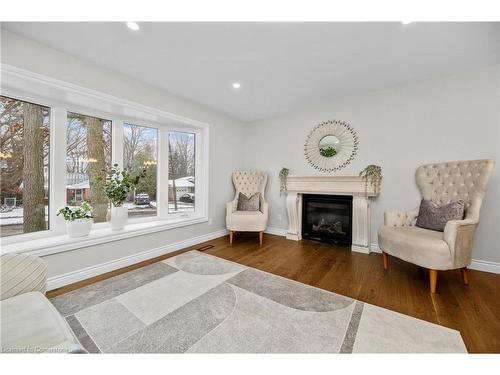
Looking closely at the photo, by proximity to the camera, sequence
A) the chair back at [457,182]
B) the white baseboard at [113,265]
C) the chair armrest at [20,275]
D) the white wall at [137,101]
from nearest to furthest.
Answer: the chair armrest at [20,275]
the white wall at [137,101]
the white baseboard at [113,265]
the chair back at [457,182]

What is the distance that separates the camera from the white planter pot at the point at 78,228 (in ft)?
6.97

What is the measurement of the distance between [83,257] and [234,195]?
100 inches

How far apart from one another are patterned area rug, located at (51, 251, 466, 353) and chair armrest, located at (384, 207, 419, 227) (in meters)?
1.21

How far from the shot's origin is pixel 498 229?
228 centimetres

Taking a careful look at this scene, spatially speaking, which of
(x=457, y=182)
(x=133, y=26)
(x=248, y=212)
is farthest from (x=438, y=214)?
(x=133, y=26)

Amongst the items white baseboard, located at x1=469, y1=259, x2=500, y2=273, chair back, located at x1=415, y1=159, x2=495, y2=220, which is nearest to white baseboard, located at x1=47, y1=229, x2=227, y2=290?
chair back, located at x1=415, y1=159, x2=495, y2=220

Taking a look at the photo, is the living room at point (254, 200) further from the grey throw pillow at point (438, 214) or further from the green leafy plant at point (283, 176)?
the green leafy plant at point (283, 176)

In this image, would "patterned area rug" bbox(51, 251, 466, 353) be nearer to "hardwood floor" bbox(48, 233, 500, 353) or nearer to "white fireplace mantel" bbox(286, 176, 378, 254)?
"hardwood floor" bbox(48, 233, 500, 353)

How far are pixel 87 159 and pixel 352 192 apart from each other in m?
3.63

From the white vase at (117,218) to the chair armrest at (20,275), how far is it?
1280 millimetres

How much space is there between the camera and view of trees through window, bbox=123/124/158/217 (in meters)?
2.91

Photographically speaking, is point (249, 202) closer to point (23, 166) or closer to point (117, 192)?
point (117, 192)

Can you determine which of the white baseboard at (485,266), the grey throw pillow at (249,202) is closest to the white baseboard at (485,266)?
the white baseboard at (485,266)
